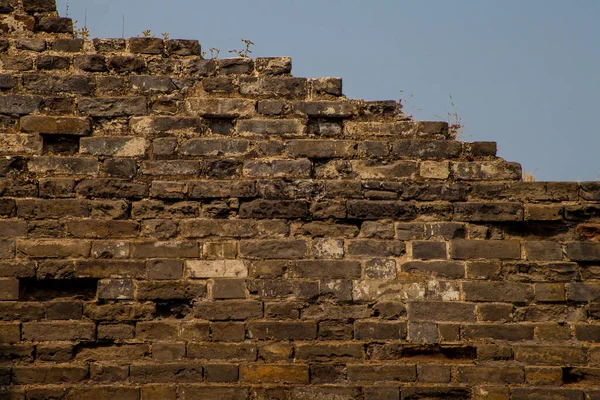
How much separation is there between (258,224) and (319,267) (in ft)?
2.09

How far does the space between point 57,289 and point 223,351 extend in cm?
151

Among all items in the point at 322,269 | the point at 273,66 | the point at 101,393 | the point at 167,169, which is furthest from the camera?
the point at 273,66

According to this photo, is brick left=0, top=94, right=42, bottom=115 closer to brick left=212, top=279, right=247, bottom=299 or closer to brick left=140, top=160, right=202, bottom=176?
brick left=140, top=160, right=202, bottom=176

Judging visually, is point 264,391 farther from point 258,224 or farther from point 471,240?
point 471,240

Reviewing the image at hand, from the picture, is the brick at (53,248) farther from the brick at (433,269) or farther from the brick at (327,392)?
the brick at (433,269)

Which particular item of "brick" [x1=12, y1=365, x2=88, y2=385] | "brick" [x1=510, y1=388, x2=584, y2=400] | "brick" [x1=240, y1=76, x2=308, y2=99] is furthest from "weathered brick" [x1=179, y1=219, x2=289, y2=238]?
"brick" [x1=510, y1=388, x2=584, y2=400]

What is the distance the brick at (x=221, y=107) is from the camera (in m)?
6.12

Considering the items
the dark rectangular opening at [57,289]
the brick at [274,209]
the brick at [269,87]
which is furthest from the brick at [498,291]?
the dark rectangular opening at [57,289]

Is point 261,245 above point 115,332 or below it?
above

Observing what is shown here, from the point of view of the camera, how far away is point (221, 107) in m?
6.13

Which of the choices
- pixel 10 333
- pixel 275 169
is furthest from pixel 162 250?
pixel 10 333

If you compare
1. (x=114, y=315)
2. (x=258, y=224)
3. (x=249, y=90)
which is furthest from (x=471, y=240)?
(x=114, y=315)

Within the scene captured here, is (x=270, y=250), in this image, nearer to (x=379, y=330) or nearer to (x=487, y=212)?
(x=379, y=330)

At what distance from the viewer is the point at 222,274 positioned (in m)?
5.91
